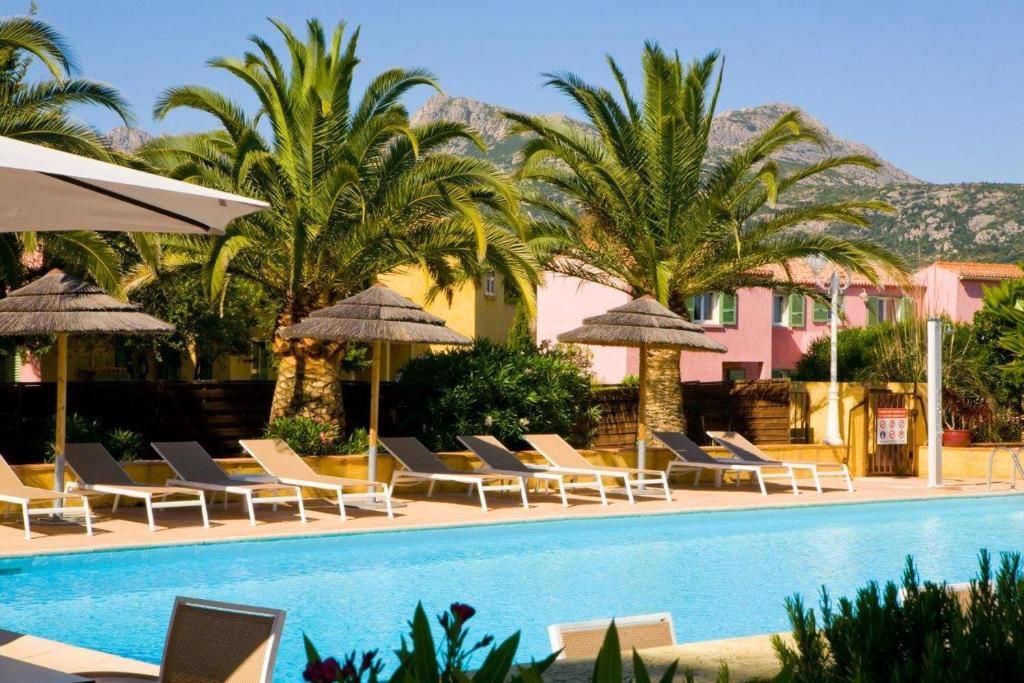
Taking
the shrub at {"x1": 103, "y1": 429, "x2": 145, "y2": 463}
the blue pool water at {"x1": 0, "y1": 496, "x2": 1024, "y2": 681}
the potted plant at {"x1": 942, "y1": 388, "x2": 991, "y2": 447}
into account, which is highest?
the potted plant at {"x1": 942, "y1": 388, "x2": 991, "y2": 447}

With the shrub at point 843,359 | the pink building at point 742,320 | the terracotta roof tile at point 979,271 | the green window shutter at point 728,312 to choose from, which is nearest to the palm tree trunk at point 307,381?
the pink building at point 742,320

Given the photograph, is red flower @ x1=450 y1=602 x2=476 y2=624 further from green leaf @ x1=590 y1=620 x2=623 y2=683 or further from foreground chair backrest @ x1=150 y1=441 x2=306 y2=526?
foreground chair backrest @ x1=150 y1=441 x2=306 y2=526

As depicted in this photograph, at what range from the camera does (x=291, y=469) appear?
15195 mm

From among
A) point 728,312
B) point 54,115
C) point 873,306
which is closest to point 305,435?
point 54,115

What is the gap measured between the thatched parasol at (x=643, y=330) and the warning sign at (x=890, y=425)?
551 centimetres

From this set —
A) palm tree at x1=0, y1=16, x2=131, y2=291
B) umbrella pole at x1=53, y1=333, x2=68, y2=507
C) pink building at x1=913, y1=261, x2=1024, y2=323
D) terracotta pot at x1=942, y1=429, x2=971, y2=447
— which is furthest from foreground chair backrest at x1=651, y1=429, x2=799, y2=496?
pink building at x1=913, y1=261, x2=1024, y2=323

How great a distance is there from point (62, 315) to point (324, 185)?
4294 mm

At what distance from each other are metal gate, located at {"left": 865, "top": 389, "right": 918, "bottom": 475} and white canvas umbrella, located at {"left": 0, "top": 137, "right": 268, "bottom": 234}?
17977 millimetres

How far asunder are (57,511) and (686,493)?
903cm

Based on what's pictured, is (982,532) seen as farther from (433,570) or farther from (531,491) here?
(433,570)

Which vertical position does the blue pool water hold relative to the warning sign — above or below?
below

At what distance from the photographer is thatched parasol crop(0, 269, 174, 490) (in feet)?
44.4

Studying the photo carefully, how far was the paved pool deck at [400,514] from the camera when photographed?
1249 centimetres

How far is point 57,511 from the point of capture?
13047mm
